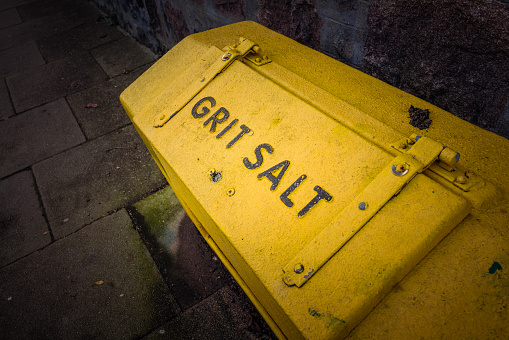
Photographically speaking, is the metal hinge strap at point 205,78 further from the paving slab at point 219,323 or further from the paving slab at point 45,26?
the paving slab at point 45,26

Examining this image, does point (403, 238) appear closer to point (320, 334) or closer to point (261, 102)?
point (320, 334)

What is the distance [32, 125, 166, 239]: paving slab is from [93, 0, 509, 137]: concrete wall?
168 centimetres

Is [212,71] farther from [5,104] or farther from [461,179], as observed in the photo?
[5,104]

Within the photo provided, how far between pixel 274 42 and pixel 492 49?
100 centimetres

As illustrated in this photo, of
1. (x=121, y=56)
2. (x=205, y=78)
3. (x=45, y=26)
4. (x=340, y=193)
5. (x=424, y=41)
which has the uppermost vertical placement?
(x=424, y=41)

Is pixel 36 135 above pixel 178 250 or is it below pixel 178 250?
above

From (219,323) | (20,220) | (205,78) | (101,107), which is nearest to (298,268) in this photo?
(205,78)

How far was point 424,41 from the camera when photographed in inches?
56.2

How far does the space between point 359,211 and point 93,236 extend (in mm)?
2097

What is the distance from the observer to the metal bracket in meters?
0.91

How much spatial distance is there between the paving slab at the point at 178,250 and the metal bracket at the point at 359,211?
1.23 meters

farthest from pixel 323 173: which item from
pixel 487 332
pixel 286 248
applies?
pixel 487 332

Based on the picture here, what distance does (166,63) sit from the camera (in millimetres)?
1694

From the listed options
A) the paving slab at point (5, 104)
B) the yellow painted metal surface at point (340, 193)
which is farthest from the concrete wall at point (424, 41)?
the paving slab at point (5, 104)
